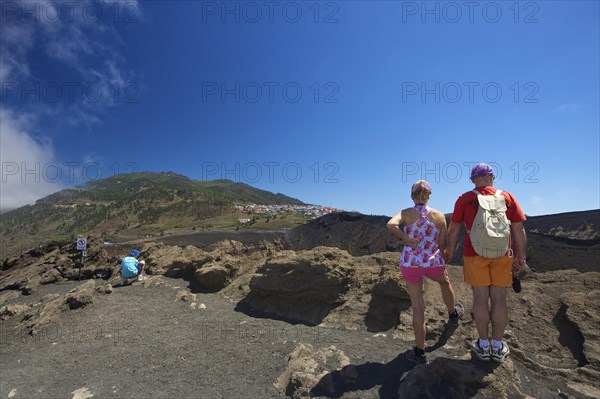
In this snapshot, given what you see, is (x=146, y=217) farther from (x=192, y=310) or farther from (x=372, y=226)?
(x=192, y=310)

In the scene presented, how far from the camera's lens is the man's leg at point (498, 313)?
3.60m

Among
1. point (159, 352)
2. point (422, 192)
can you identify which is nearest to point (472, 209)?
point (422, 192)

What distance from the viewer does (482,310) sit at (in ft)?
12.0

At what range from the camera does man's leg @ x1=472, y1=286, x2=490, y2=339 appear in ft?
11.9

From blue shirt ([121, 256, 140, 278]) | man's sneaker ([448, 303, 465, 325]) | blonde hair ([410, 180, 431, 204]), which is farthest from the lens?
blue shirt ([121, 256, 140, 278])

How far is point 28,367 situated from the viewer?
17.5ft

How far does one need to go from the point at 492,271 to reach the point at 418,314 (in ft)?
3.30

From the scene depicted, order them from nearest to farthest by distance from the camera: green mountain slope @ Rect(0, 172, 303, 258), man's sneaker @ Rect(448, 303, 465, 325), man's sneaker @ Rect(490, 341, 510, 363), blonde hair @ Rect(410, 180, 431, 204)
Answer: man's sneaker @ Rect(490, 341, 510, 363) < blonde hair @ Rect(410, 180, 431, 204) < man's sneaker @ Rect(448, 303, 465, 325) < green mountain slope @ Rect(0, 172, 303, 258)

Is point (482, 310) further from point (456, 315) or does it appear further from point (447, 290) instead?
point (456, 315)

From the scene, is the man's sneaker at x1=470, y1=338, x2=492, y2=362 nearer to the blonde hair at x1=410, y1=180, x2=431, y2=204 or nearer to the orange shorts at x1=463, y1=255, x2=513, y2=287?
the orange shorts at x1=463, y1=255, x2=513, y2=287

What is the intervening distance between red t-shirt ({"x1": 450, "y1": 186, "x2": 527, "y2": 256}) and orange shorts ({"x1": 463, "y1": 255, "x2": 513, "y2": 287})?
5.1 inches

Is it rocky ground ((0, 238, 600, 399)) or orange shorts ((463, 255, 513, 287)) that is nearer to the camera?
orange shorts ((463, 255, 513, 287))

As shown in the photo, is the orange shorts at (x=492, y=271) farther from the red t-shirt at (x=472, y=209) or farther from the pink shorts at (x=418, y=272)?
the pink shorts at (x=418, y=272)

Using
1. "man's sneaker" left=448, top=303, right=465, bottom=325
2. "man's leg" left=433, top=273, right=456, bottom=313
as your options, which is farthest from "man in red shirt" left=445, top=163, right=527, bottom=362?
"man's sneaker" left=448, top=303, right=465, bottom=325
